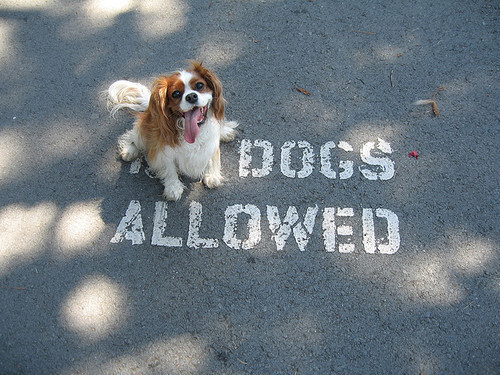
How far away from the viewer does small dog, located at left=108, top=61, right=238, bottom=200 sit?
2541 millimetres

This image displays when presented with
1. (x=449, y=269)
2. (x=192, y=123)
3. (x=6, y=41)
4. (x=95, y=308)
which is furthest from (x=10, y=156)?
(x=449, y=269)

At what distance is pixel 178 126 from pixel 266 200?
0.94 metres

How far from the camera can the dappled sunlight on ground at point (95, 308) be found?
2.73m

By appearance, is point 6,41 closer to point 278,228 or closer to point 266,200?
point 266,200

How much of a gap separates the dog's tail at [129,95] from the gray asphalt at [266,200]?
21cm

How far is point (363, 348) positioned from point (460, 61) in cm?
290

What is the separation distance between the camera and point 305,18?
13.7 feet

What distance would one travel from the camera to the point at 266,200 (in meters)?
3.20

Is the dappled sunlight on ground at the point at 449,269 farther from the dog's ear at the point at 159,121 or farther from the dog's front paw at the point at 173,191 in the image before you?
the dog's ear at the point at 159,121

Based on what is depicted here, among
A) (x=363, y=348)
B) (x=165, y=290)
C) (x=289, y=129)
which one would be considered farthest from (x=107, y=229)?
Result: (x=363, y=348)

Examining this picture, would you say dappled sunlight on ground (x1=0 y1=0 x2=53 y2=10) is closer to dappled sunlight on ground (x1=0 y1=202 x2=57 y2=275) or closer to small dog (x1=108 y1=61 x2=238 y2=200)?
small dog (x1=108 y1=61 x2=238 y2=200)

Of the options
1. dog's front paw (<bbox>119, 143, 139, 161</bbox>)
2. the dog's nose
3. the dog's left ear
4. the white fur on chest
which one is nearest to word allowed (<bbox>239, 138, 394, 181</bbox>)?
the white fur on chest

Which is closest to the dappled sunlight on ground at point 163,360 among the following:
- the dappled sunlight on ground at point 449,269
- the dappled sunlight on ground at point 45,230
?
the dappled sunlight on ground at point 45,230

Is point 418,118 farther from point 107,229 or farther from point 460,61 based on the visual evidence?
point 107,229
